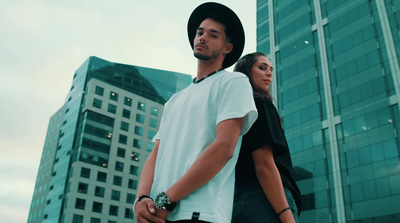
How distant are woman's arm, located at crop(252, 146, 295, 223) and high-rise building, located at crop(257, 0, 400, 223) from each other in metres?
31.0

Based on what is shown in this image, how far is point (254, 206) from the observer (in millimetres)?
2238

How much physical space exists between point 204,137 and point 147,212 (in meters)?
0.53

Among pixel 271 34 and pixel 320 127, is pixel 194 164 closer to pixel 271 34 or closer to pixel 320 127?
pixel 320 127

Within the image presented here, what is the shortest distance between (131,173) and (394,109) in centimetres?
4603

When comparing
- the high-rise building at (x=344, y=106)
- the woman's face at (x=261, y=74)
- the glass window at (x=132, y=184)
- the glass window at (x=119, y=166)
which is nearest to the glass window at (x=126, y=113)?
the glass window at (x=119, y=166)

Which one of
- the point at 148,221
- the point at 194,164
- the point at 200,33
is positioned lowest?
the point at 148,221

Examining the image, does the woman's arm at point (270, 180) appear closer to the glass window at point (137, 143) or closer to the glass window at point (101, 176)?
the glass window at point (101, 176)

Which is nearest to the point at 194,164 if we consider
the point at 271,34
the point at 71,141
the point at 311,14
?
the point at 311,14

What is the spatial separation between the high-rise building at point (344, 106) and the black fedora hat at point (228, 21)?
30941 mm

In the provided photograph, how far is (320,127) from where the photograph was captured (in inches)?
1449

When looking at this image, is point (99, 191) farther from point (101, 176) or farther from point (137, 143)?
point (137, 143)

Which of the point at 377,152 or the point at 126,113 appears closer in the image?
the point at 377,152

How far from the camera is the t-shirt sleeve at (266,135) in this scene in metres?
2.23

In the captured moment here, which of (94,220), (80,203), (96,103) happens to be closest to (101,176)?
(80,203)
